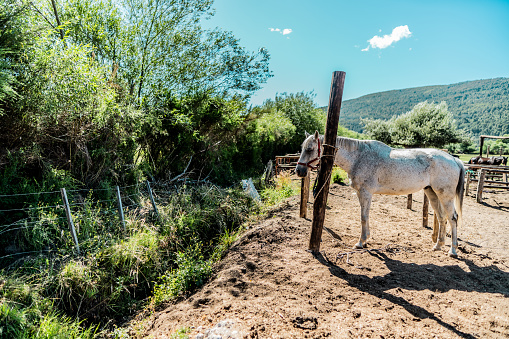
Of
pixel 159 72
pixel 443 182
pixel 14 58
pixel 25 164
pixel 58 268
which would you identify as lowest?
pixel 58 268

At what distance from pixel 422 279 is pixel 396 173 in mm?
1640

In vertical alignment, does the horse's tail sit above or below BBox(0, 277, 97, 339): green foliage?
above

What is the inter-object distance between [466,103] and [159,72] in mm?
93505

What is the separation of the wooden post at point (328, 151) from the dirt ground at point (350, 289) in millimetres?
615

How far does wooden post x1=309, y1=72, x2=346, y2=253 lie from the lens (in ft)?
12.7

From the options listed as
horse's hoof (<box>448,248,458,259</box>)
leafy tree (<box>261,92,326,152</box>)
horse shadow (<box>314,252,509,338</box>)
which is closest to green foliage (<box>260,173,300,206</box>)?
horse shadow (<box>314,252,509,338</box>)

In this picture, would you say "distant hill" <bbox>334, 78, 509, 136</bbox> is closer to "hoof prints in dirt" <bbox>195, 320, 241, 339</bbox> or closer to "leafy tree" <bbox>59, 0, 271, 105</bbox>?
"leafy tree" <bbox>59, 0, 271, 105</bbox>

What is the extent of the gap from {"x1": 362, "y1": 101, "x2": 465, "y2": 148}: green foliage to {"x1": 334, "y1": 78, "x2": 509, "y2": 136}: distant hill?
34.1 metres

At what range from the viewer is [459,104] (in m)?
75.2

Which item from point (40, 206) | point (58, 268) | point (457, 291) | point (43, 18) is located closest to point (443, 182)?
point (457, 291)

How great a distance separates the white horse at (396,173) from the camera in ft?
14.3

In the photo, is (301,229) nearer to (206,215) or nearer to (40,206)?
(206,215)

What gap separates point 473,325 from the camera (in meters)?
2.57

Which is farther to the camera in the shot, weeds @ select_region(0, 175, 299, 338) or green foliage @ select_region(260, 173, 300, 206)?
green foliage @ select_region(260, 173, 300, 206)
